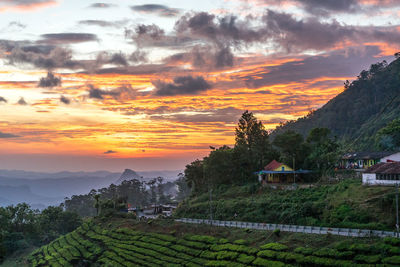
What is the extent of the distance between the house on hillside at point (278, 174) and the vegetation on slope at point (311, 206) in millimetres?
4642

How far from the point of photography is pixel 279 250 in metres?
38.3

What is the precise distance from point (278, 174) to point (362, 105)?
325ft

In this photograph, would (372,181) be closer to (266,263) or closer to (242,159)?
(266,263)

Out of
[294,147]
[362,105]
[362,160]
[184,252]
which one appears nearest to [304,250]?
[184,252]

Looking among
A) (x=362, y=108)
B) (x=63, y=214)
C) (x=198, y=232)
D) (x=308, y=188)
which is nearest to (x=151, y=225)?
(x=198, y=232)

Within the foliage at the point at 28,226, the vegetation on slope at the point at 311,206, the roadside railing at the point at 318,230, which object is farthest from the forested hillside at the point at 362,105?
the roadside railing at the point at 318,230

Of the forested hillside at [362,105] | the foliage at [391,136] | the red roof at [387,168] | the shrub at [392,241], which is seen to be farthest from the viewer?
the forested hillside at [362,105]

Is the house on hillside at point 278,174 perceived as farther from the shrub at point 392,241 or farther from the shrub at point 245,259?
the shrub at point 392,241

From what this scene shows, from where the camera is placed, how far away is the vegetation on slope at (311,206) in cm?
4588

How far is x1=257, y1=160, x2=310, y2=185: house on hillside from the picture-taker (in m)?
74.4

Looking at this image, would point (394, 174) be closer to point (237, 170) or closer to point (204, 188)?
point (237, 170)

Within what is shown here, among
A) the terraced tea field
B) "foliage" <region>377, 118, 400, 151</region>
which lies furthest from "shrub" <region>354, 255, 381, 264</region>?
"foliage" <region>377, 118, 400, 151</region>

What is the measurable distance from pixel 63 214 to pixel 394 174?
70226mm

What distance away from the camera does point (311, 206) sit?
52.9 metres
